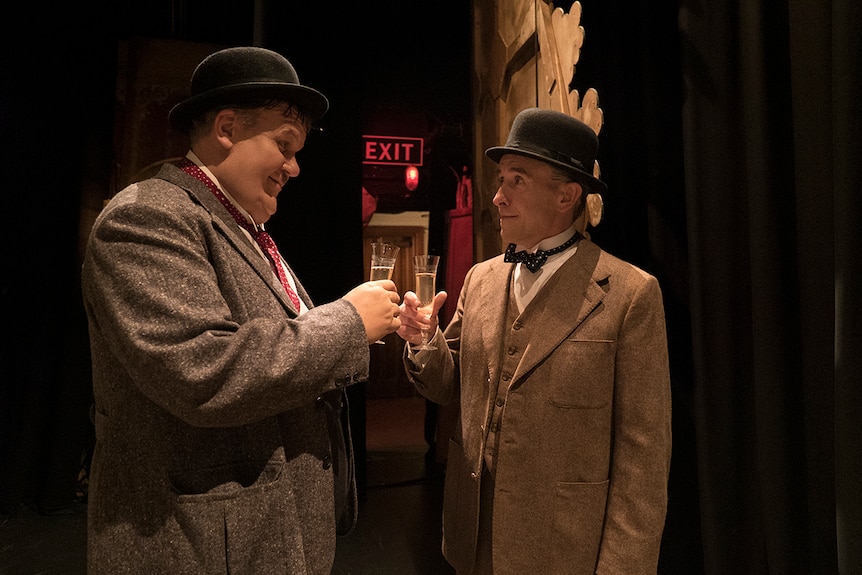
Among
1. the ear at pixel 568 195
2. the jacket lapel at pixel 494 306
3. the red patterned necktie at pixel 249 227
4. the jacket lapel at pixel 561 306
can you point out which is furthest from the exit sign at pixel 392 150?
the red patterned necktie at pixel 249 227

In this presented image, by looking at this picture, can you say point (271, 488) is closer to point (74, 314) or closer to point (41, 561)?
point (41, 561)

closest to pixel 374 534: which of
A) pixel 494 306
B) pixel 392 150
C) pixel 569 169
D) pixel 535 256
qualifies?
pixel 494 306

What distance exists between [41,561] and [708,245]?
396cm

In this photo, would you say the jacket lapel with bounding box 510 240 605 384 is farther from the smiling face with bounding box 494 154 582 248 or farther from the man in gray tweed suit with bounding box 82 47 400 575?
the man in gray tweed suit with bounding box 82 47 400 575

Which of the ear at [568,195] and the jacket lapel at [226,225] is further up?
the ear at [568,195]

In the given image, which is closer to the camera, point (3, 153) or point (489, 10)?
point (489, 10)

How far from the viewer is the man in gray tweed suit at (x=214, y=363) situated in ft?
3.55

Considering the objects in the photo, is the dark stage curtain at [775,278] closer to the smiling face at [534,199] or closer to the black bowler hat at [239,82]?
the smiling face at [534,199]

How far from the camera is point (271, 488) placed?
121 centimetres

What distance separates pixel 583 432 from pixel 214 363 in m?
0.98

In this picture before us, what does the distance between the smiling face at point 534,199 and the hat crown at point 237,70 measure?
745mm

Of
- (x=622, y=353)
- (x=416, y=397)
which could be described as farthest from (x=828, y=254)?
(x=416, y=397)

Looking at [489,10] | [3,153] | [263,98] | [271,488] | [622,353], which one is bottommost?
[271,488]

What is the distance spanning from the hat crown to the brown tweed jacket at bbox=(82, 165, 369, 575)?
0.81 feet
